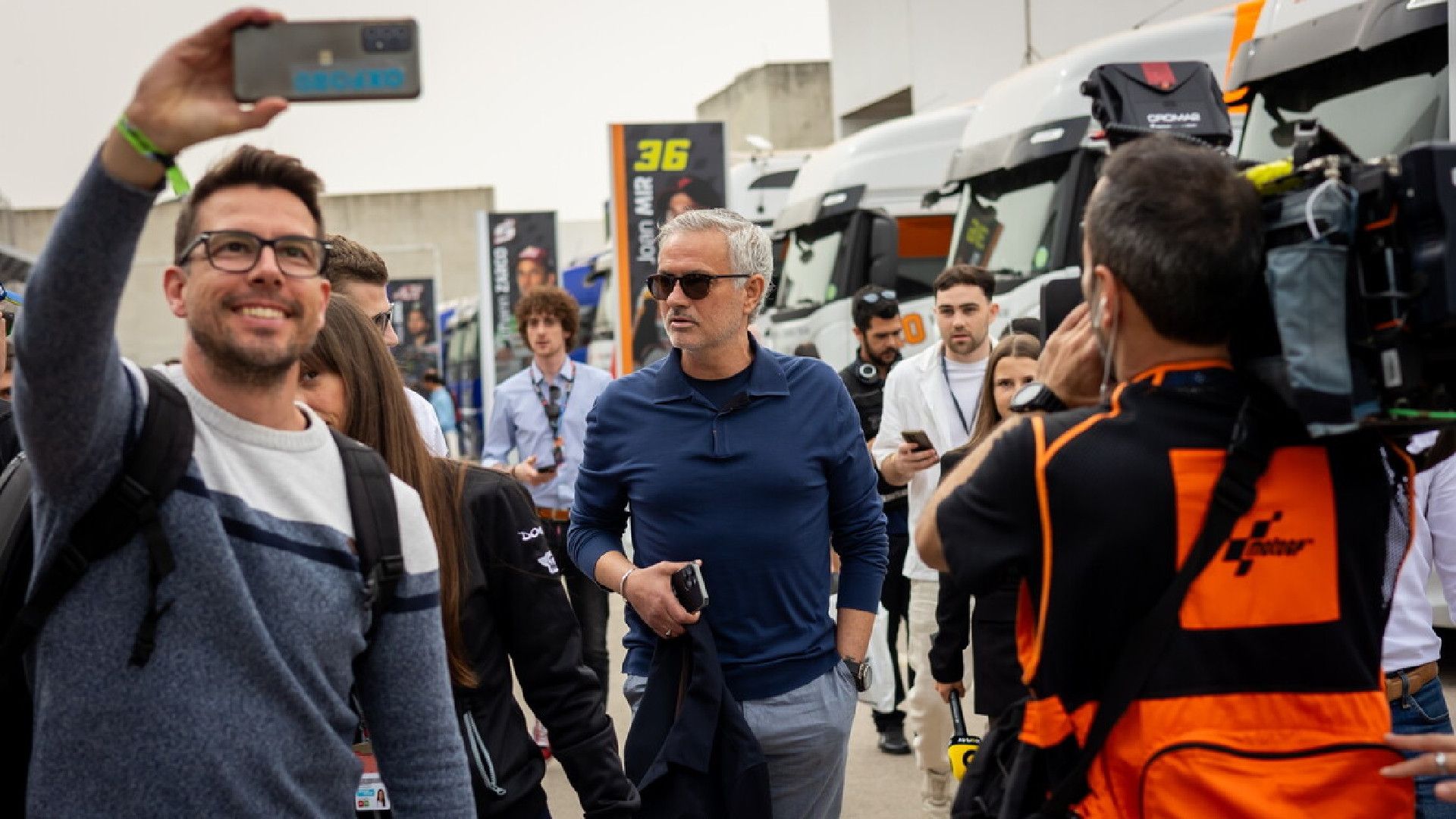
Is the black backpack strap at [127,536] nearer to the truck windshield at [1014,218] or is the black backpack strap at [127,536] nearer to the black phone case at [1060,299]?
the black phone case at [1060,299]

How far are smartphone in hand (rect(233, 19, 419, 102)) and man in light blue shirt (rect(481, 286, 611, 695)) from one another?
5.64 metres

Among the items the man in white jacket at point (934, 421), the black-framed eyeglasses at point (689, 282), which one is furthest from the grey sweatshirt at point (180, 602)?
the man in white jacket at point (934, 421)

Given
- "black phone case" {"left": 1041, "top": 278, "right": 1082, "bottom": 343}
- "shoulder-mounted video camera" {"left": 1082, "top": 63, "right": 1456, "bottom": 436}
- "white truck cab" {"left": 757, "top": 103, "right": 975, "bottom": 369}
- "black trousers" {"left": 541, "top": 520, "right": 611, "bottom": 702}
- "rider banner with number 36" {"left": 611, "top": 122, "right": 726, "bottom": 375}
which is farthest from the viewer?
"white truck cab" {"left": 757, "top": 103, "right": 975, "bottom": 369}

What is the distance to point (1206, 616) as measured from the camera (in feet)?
7.40

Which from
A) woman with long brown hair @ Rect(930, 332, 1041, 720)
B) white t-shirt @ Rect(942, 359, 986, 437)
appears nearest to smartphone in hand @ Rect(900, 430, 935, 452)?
woman with long brown hair @ Rect(930, 332, 1041, 720)

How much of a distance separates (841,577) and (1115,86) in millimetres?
1546

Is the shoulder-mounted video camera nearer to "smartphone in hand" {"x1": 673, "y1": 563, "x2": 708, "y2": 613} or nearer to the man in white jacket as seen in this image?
"smartphone in hand" {"x1": 673, "y1": 563, "x2": 708, "y2": 613}

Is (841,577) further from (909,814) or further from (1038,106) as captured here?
(1038,106)

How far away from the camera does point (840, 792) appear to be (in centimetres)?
411

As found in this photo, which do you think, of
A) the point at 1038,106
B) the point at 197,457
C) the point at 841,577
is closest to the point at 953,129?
the point at 1038,106

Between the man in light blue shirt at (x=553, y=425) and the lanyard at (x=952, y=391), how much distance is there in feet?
6.17

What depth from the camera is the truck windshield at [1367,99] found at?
7734mm

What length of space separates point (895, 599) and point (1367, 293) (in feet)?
17.8

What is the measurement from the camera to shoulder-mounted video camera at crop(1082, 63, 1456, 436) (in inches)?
81.5
